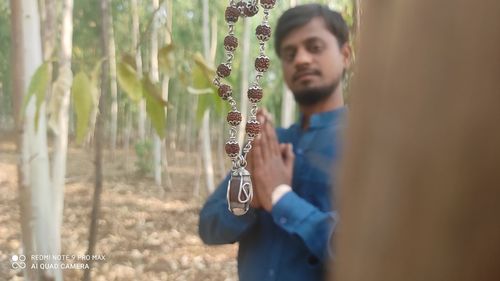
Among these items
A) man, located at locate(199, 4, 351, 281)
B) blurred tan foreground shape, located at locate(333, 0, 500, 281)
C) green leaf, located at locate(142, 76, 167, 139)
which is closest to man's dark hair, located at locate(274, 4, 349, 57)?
man, located at locate(199, 4, 351, 281)

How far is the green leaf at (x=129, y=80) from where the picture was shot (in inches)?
15.0

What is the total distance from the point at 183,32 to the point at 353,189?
3.72m

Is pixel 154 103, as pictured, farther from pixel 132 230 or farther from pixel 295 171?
pixel 132 230

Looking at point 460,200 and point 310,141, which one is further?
point 310,141

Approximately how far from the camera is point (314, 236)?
0.33 m

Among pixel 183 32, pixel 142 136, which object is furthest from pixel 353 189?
pixel 142 136

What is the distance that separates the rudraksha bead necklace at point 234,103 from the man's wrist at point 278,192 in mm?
23

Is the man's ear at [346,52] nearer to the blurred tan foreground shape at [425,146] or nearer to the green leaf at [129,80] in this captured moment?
the green leaf at [129,80]

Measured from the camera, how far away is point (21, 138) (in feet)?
2.00

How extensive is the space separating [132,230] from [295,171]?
7.64ft

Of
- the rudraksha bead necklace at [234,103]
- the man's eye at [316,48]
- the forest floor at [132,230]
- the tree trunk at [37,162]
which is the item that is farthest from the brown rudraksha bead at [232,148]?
the forest floor at [132,230]

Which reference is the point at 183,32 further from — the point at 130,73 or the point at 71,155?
the point at 130,73

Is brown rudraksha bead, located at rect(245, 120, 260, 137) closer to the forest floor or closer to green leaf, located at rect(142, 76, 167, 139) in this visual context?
green leaf, located at rect(142, 76, 167, 139)

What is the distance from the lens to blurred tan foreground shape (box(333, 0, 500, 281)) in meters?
0.08
